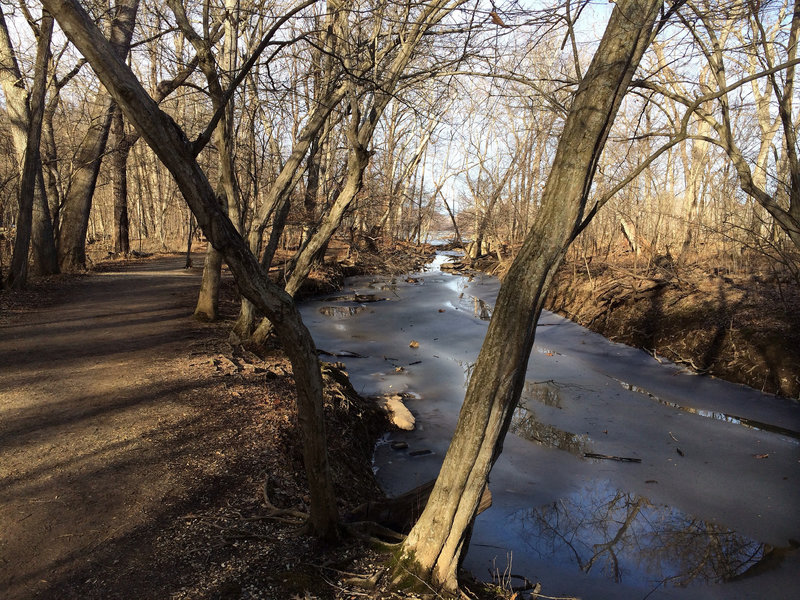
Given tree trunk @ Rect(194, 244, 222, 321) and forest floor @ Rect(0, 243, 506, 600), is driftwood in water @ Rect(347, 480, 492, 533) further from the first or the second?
tree trunk @ Rect(194, 244, 222, 321)

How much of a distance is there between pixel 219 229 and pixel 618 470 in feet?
21.3

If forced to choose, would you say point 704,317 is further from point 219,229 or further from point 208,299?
point 219,229

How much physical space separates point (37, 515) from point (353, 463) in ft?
10.7

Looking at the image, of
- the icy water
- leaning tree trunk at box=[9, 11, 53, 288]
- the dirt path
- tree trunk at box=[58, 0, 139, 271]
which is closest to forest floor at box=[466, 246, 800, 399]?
the icy water

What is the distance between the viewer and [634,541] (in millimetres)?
5676

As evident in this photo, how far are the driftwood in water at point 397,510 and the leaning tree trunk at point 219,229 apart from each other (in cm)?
64

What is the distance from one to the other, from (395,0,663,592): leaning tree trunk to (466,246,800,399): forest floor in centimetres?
737

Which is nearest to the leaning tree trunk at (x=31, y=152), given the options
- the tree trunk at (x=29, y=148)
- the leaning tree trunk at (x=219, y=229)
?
the tree trunk at (x=29, y=148)

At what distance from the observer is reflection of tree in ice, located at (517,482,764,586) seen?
521 centimetres

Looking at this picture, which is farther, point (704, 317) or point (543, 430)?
point (704, 317)

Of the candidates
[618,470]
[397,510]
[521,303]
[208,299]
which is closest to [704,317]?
[618,470]

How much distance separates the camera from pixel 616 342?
46.4 feet

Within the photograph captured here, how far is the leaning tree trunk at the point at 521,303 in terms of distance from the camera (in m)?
3.03

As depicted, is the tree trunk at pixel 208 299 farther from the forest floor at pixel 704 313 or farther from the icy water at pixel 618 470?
the forest floor at pixel 704 313
